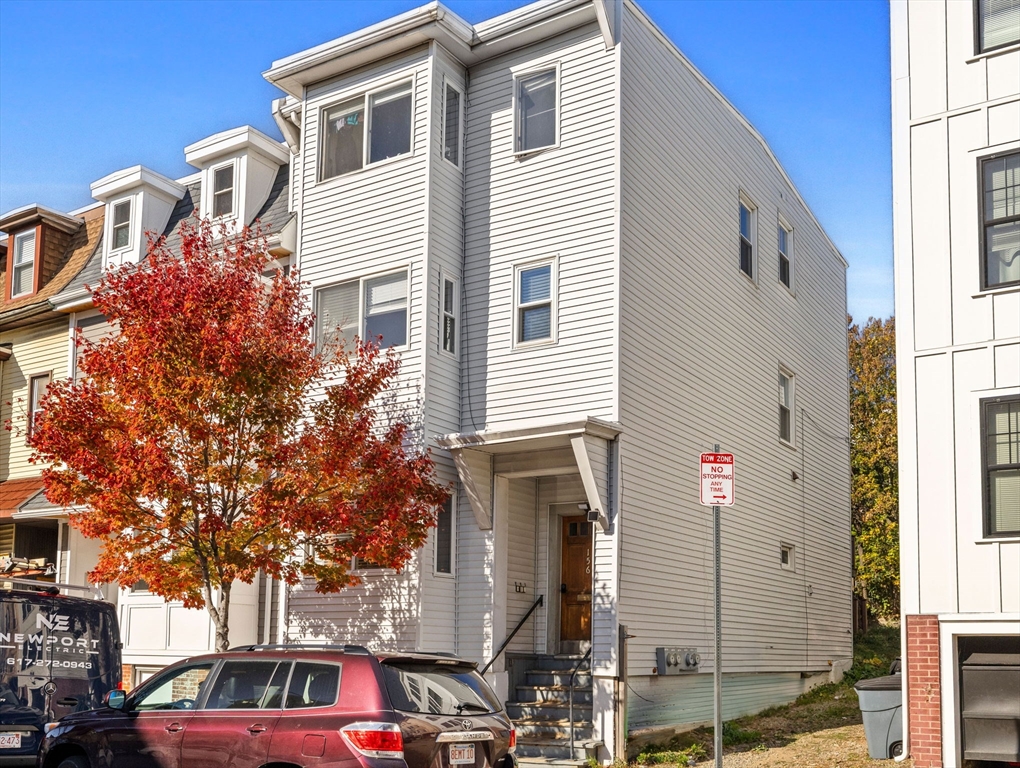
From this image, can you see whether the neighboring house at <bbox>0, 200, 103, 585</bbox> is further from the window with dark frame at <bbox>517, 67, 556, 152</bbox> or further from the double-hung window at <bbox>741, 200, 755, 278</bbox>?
the double-hung window at <bbox>741, 200, 755, 278</bbox>

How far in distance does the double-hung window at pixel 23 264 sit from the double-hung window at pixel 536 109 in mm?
13528

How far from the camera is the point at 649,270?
18344mm

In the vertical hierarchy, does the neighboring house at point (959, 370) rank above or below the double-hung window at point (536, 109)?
below

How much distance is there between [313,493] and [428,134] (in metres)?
6.36

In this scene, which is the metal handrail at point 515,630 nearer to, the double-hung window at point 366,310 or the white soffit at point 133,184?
the double-hung window at point 366,310

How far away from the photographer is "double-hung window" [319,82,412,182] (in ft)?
63.2

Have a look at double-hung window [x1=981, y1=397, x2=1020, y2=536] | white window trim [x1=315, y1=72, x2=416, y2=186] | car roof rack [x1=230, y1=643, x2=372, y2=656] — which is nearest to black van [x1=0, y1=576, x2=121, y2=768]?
car roof rack [x1=230, y1=643, x2=372, y2=656]

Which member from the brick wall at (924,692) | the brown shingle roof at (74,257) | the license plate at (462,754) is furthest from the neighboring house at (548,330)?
the brown shingle roof at (74,257)

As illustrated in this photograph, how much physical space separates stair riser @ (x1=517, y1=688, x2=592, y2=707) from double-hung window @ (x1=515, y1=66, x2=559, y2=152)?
826cm

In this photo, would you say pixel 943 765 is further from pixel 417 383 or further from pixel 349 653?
Answer: pixel 417 383

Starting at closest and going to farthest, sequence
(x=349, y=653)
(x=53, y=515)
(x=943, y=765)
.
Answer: (x=349, y=653) < (x=943, y=765) < (x=53, y=515)

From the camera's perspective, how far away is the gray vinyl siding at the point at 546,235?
1733cm

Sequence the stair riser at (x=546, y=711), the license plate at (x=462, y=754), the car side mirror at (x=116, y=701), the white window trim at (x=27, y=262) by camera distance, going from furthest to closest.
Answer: the white window trim at (x=27, y=262), the stair riser at (x=546, y=711), the car side mirror at (x=116, y=701), the license plate at (x=462, y=754)

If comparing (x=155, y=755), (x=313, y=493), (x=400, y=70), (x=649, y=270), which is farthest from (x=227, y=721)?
(x=400, y=70)
